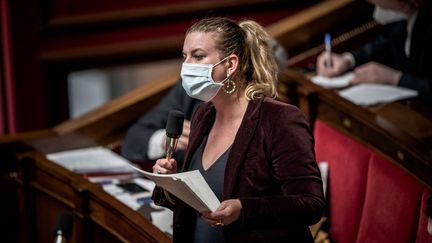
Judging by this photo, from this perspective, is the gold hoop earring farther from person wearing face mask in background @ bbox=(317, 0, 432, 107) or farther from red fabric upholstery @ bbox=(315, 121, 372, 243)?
person wearing face mask in background @ bbox=(317, 0, 432, 107)

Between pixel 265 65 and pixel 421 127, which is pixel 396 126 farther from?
pixel 265 65

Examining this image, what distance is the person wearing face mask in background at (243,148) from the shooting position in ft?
4.71

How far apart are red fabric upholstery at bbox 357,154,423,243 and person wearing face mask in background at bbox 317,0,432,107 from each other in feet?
1.81

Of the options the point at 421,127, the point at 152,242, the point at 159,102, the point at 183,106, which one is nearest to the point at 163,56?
the point at 159,102

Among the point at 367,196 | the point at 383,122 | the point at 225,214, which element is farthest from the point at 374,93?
the point at 225,214

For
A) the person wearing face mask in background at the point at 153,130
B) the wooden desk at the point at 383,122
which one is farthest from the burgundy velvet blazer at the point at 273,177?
the person wearing face mask in background at the point at 153,130

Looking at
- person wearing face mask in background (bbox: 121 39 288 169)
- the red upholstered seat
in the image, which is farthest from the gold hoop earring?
person wearing face mask in background (bbox: 121 39 288 169)

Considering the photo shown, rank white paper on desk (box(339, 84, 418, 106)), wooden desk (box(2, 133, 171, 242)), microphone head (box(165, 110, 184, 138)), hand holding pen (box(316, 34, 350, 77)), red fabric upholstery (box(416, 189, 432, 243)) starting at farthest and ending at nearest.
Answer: hand holding pen (box(316, 34, 350, 77)) → white paper on desk (box(339, 84, 418, 106)) → wooden desk (box(2, 133, 171, 242)) → red fabric upholstery (box(416, 189, 432, 243)) → microphone head (box(165, 110, 184, 138))

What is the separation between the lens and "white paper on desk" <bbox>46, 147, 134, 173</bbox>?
2570 millimetres

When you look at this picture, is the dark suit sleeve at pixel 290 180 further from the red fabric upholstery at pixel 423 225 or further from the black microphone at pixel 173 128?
the red fabric upholstery at pixel 423 225

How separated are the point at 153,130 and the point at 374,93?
716 millimetres

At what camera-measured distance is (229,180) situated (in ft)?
4.87

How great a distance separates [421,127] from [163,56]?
176 centimetres

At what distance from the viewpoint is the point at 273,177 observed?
148 centimetres
